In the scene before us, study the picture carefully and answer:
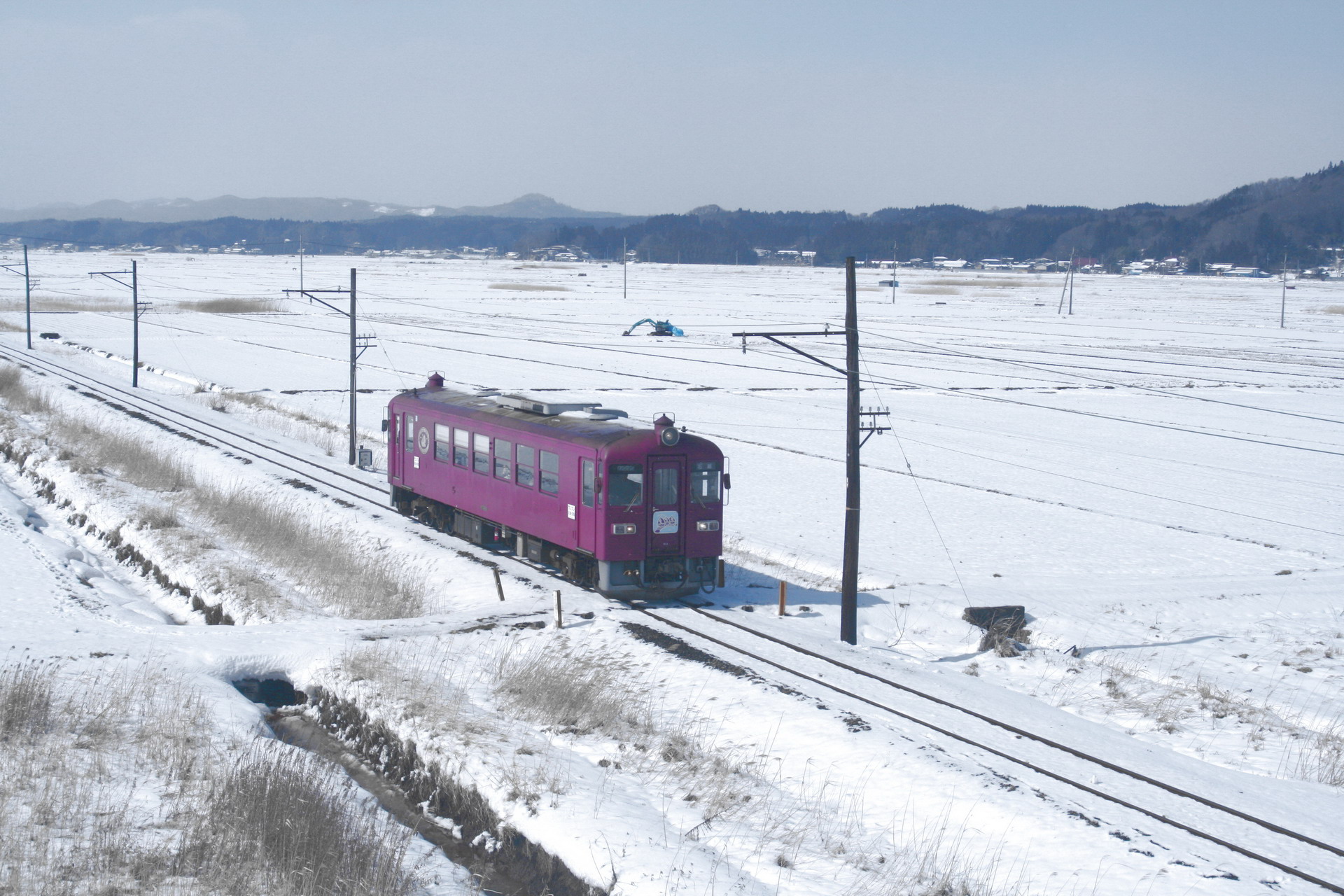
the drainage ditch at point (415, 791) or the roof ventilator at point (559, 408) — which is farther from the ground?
the roof ventilator at point (559, 408)

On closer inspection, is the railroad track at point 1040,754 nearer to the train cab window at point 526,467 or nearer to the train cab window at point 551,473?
the train cab window at point 526,467

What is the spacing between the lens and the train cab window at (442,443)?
961 inches

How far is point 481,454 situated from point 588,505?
4343mm

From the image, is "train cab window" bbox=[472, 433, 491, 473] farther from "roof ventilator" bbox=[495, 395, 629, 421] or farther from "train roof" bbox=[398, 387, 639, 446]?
"roof ventilator" bbox=[495, 395, 629, 421]

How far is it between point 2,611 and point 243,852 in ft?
37.2

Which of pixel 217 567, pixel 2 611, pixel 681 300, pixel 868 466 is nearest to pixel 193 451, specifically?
pixel 217 567

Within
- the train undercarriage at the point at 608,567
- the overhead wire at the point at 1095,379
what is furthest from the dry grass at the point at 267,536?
the overhead wire at the point at 1095,379

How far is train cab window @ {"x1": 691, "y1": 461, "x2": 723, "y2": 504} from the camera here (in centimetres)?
1994

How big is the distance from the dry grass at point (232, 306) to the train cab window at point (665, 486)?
95.0 m

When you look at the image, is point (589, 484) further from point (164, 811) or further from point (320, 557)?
point (164, 811)

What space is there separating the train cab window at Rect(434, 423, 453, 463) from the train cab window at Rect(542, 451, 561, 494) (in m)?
4.21

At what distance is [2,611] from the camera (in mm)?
19344

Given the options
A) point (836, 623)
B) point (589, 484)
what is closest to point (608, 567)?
point (589, 484)

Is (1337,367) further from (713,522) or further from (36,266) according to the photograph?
(36,266)
